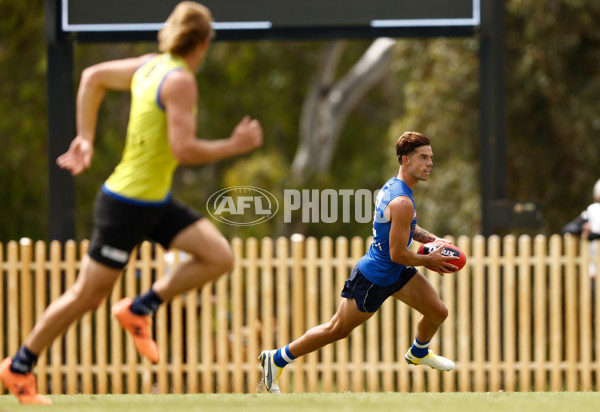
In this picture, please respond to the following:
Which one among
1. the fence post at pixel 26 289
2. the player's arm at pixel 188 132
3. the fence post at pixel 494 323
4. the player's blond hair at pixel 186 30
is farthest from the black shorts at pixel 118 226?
the fence post at pixel 494 323

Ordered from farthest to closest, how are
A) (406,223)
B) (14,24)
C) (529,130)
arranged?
(14,24)
(529,130)
(406,223)

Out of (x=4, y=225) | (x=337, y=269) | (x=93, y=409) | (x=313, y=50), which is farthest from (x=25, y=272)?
(x=313, y=50)

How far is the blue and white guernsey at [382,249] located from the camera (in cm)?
641

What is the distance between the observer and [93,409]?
5625 millimetres

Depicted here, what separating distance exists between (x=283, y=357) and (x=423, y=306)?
1.04 meters

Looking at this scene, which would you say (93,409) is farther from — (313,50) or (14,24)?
(313,50)

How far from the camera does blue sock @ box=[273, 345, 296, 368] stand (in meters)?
7.03

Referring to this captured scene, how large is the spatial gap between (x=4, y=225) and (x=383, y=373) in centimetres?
1037

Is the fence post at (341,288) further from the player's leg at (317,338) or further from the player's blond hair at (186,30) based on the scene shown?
the player's blond hair at (186,30)

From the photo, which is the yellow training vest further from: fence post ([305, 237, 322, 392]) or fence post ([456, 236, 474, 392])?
fence post ([456, 236, 474, 392])

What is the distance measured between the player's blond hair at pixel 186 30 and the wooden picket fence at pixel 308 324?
409cm

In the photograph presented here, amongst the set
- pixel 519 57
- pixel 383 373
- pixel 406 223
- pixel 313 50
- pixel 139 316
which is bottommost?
pixel 383 373

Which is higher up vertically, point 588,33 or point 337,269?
point 588,33

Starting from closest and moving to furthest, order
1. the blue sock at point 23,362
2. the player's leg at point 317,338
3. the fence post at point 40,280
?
the blue sock at point 23,362 < the player's leg at point 317,338 < the fence post at point 40,280
